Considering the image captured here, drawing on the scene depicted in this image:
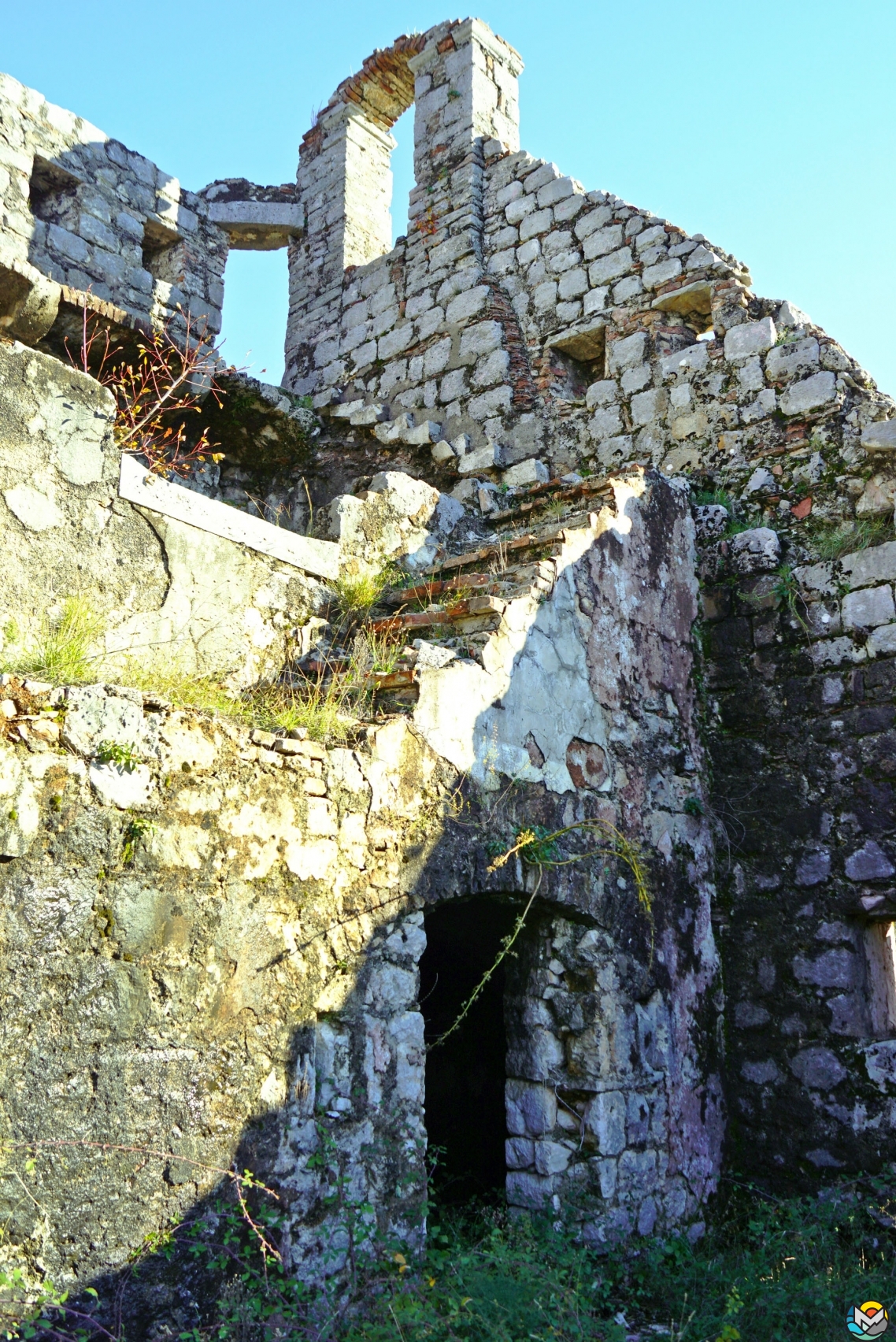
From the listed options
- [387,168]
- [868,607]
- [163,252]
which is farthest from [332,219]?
[868,607]

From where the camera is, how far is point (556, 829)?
477 centimetres

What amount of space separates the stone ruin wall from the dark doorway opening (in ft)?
4.00

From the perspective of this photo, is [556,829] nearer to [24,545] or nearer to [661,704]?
[661,704]

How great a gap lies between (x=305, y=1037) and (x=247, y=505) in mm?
5196

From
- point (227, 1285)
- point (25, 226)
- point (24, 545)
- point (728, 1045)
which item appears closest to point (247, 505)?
point (25, 226)

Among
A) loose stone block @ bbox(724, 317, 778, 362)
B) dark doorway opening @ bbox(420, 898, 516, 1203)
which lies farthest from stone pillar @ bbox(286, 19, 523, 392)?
dark doorway opening @ bbox(420, 898, 516, 1203)

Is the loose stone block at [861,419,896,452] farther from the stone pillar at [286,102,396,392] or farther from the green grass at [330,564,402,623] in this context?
the stone pillar at [286,102,396,392]

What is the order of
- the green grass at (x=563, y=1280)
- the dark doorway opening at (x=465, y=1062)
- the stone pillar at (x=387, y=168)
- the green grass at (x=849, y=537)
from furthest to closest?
the stone pillar at (x=387, y=168), the dark doorway opening at (x=465, y=1062), the green grass at (x=849, y=537), the green grass at (x=563, y=1280)

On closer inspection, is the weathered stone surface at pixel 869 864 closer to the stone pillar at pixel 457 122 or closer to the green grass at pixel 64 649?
the green grass at pixel 64 649

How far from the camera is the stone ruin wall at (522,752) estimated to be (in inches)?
129

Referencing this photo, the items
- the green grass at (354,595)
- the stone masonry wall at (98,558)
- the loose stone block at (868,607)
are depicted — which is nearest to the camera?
the stone masonry wall at (98,558)

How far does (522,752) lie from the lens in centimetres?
471

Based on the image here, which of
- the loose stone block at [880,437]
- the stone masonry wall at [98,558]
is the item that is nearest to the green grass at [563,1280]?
the stone masonry wall at [98,558]

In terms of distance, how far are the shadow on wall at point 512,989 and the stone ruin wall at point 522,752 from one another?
0.06ft
